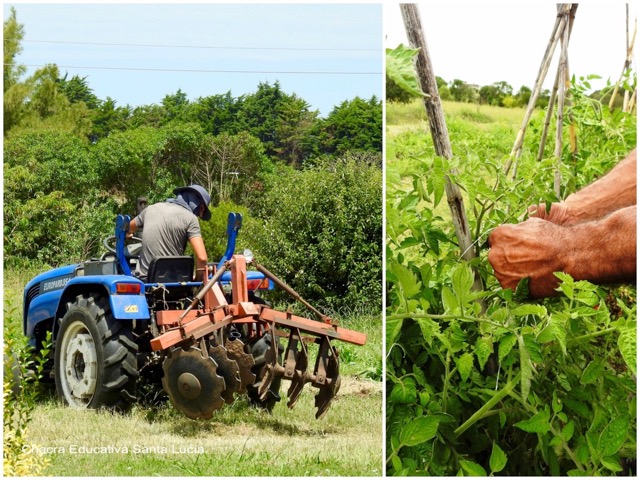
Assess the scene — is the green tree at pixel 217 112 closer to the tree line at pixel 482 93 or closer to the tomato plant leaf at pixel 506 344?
the tree line at pixel 482 93

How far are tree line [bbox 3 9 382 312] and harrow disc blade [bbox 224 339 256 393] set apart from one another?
960 mm

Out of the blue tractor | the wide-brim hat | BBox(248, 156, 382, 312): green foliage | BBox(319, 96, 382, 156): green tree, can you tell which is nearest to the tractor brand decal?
the blue tractor

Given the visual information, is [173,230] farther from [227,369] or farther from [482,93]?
[482,93]

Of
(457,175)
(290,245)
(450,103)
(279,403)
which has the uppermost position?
(450,103)

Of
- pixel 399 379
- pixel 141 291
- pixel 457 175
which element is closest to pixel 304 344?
pixel 141 291

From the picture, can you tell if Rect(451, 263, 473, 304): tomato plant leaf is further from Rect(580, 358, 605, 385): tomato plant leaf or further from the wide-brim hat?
the wide-brim hat

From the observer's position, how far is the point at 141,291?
412 centimetres

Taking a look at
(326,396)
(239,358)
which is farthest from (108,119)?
(326,396)

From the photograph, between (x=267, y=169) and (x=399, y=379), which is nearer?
(x=399, y=379)

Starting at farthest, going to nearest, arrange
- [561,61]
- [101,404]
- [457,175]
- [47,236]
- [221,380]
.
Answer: [47,236]
[101,404]
[221,380]
[561,61]
[457,175]

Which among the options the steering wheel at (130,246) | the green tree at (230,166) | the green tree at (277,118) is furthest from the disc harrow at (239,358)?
the green tree at (230,166)

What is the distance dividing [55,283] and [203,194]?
34.3 inches

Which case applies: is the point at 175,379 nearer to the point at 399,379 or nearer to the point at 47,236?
the point at 47,236

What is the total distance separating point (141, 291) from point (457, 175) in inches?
77.2
